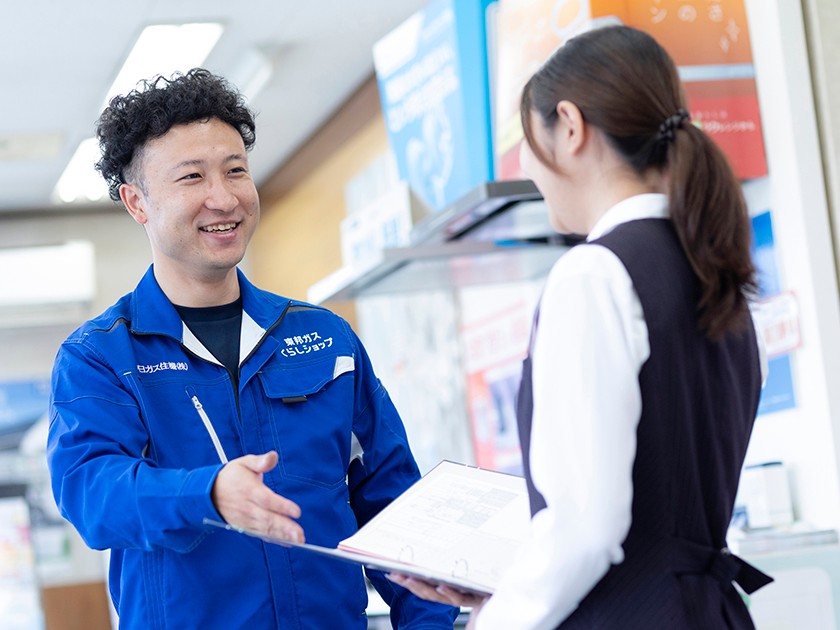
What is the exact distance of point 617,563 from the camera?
1.31 meters

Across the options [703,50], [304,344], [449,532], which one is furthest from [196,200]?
[703,50]

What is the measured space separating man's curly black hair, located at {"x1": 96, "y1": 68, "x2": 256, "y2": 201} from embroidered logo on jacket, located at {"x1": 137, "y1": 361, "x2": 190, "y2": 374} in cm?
33

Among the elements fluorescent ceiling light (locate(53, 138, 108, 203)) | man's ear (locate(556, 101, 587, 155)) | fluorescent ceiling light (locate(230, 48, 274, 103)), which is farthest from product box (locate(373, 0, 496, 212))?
fluorescent ceiling light (locate(53, 138, 108, 203))

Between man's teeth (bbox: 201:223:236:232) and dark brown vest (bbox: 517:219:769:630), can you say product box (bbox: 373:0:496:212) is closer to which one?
man's teeth (bbox: 201:223:236:232)

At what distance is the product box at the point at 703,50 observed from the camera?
299 cm

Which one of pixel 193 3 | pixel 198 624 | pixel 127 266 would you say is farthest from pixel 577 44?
pixel 127 266

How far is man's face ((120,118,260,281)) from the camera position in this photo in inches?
71.2

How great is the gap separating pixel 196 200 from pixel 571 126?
2.18 ft

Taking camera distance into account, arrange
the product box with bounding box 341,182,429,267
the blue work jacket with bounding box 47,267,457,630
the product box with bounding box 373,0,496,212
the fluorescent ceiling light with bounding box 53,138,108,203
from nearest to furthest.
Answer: the blue work jacket with bounding box 47,267,457,630 < the product box with bounding box 373,0,496,212 < the product box with bounding box 341,182,429,267 < the fluorescent ceiling light with bounding box 53,138,108,203

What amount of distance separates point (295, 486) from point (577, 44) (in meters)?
0.75

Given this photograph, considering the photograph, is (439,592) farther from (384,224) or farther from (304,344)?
(384,224)

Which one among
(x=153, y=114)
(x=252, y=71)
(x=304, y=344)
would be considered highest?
(x=252, y=71)

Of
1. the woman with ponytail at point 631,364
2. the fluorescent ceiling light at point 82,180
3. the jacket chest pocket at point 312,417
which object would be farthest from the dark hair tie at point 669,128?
the fluorescent ceiling light at point 82,180

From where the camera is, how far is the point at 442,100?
3.46 metres
